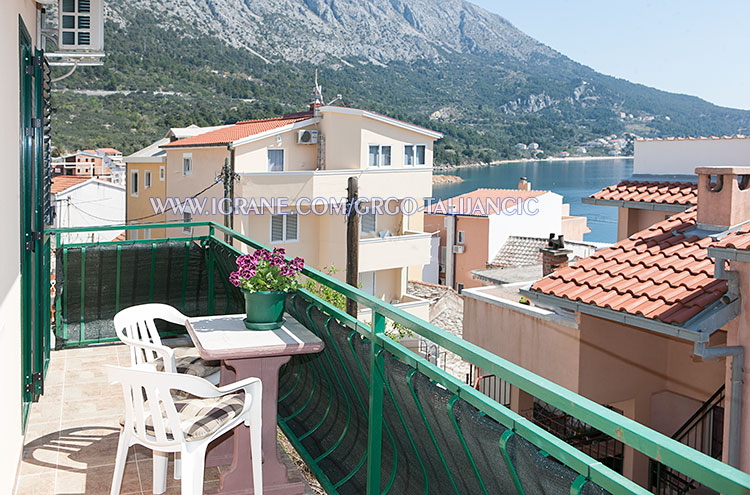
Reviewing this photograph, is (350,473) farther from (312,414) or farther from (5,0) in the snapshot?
(5,0)

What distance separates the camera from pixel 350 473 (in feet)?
9.45

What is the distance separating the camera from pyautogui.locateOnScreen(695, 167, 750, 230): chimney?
26.0 ft

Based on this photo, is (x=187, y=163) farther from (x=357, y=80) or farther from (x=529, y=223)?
(x=357, y=80)

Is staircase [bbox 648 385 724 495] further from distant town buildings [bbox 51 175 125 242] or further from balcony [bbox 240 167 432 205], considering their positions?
distant town buildings [bbox 51 175 125 242]

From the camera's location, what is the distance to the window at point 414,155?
89.4 ft

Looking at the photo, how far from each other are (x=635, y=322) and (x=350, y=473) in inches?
186

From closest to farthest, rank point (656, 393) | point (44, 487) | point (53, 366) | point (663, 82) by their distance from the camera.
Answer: point (44, 487), point (53, 366), point (656, 393), point (663, 82)

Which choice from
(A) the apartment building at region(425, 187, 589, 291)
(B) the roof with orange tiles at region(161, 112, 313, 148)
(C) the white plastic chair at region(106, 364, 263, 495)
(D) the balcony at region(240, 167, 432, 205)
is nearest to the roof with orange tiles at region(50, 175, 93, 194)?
(B) the roof with orange tiles at region(161, 112, 313, 148)

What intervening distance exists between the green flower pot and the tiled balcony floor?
32.2 inches

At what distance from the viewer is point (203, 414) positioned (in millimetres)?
2729

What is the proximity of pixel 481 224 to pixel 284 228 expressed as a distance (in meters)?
11.8

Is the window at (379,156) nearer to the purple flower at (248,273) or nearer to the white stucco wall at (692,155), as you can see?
the white stucco wall at (692,155)

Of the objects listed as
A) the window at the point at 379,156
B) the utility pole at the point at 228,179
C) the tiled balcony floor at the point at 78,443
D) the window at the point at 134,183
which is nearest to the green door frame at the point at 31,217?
the tiled balcony floor at the point at 78,443

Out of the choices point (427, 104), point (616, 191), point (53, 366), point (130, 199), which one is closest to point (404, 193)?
point (130, 199)
